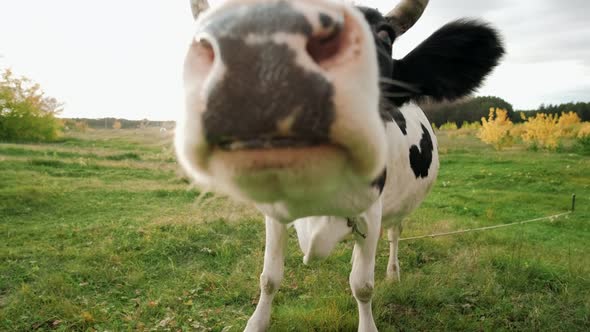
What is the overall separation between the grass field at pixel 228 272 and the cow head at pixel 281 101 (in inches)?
19.8

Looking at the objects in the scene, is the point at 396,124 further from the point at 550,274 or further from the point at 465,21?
the point at 550,274

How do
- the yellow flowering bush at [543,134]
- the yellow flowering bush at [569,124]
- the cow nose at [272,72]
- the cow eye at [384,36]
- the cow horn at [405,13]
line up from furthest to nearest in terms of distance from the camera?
the yellow flowering bush at [569,124]
the yellow flowering bush at [543,134]
the cow horn at [405,13]
the cow eye at [384,36]
the cow nose at [272,72]

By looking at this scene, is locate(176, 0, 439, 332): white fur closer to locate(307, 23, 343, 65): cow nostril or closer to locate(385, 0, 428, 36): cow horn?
locate(307, 23, 343, 65): cow nostril

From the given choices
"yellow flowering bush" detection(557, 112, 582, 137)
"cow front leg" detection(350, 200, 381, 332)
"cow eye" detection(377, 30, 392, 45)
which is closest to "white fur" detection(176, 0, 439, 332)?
"cow eye" detection(377, 30, 392, 45)

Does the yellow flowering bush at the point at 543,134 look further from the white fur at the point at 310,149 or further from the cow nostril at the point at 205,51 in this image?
the cow nostril at the point at 205,51

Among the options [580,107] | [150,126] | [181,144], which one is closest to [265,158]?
[181,144]

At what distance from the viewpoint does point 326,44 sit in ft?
3.33

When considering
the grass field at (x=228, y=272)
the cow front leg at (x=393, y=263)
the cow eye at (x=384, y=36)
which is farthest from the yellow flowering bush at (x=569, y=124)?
the cow eye at (x=384, y=36)

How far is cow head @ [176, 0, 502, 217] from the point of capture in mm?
947

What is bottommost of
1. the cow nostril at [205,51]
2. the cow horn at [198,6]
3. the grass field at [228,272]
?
the grass field at [228,272]

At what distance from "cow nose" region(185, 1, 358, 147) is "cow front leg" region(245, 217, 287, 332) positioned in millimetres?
1841

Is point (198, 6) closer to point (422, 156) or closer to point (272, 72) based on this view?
point (272, 72)

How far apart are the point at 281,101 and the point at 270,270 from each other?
217 cm

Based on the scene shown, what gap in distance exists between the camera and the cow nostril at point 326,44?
985mm
